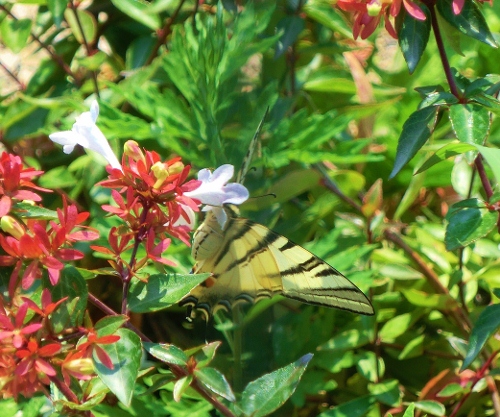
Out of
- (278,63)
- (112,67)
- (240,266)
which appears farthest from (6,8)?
(240,266)

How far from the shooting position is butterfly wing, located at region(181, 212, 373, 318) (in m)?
0.92

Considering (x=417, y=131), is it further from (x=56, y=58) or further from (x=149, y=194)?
(x=56, y=58)

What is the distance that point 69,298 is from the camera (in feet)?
2.46

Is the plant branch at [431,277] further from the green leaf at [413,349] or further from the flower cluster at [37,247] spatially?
the flower cluster at [37,247]

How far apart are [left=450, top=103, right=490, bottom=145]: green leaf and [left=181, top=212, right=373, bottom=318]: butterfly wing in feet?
0.71

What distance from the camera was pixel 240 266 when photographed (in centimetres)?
103

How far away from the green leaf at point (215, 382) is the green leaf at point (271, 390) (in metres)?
0.07

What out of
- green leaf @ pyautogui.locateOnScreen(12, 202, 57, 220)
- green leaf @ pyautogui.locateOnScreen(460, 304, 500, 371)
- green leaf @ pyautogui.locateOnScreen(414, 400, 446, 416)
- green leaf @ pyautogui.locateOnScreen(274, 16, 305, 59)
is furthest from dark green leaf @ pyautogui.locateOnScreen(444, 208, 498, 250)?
green leaf @ pyautogui.locateOnScreen(274, 16, 305, 59)

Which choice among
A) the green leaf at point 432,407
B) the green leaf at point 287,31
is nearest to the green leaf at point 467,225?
the green leaf at point 432,407

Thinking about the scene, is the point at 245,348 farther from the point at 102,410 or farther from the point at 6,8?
the point at 6,8

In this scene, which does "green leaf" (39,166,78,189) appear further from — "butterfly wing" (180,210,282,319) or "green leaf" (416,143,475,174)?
"green leaf" (416,143,475,174)

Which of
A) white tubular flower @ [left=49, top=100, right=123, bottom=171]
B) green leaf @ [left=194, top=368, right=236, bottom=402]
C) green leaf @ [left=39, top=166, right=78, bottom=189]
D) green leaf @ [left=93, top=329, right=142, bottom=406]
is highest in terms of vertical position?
white tubular flower @ [left=49, top=100, right=123, bottom=171]

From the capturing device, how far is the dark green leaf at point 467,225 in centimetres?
86

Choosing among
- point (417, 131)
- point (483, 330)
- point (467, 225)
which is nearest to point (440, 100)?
point (417, 131)
